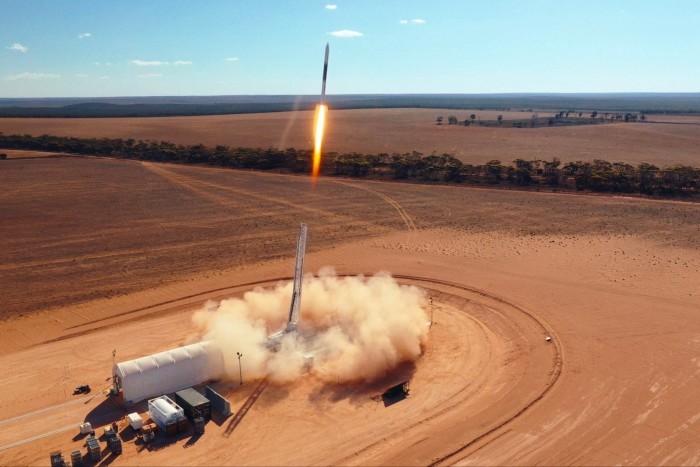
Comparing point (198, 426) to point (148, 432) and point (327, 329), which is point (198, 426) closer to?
point (148, 432)

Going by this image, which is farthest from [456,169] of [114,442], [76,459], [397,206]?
[76,459]

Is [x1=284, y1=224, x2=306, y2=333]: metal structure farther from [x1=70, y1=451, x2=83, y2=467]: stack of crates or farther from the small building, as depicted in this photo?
[x1=70, y1=451, x2=83, y2=467]: stack of crates

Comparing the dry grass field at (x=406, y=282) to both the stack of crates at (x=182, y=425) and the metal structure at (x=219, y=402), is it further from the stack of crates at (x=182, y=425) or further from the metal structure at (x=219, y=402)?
the stack of crates at (x=182, y=425)

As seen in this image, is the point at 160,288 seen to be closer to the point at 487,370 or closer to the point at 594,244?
the point at 487,370

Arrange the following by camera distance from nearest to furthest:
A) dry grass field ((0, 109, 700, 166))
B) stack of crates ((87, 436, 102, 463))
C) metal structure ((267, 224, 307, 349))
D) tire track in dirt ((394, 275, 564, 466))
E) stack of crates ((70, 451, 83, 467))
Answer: stack of crates ((70, 451, 83, 467)), stack of crates ((87, 436, 102, 463)), tire track in dirt ((394, 275, 564, 466)), metal structure ((267, 224, 307, 349)), dry grass field ((0, 109, 700, 166))

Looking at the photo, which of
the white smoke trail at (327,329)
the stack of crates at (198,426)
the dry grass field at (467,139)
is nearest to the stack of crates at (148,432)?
the stack of crates at (198,426)

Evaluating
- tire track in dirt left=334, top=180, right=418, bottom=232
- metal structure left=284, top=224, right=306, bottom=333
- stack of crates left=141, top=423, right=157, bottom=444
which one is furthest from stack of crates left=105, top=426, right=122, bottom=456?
tire track in dirt left=334, top=180, right=418, bottom=232

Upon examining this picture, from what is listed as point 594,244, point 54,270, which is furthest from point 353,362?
point 594,244
